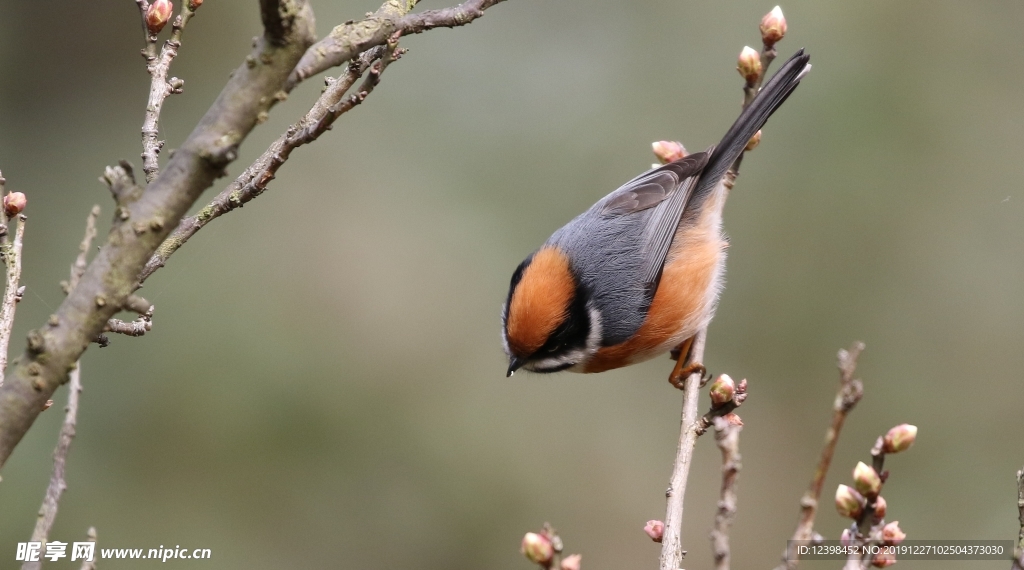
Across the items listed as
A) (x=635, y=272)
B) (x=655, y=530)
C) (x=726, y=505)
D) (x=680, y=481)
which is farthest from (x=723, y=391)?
(x=635, y=272)

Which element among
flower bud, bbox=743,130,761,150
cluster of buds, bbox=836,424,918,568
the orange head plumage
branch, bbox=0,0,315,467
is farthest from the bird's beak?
branch, bbox=0,0,315,467

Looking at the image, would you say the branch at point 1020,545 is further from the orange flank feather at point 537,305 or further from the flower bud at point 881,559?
the orange flank feather at point 537,305

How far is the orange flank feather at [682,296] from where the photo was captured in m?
3.99

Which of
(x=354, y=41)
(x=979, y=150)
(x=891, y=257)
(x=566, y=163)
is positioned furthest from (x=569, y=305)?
(x=979, y=150)

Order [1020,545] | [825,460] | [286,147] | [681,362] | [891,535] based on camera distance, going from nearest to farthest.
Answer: [825,460] → [1020,545] → [891,535] → [286,147] → [681,362]

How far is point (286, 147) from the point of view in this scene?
2.36m

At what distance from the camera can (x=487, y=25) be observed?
6191mm

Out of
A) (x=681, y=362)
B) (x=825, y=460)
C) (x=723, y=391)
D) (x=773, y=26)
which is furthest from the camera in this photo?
(x=681, y=362)

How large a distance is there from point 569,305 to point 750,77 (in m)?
1.27

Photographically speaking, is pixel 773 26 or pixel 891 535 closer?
pixel 891 535

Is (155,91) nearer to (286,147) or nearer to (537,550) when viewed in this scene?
(286,147)

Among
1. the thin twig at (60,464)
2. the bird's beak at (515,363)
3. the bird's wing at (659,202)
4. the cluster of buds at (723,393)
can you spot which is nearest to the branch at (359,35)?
the thin twig at (60,464)

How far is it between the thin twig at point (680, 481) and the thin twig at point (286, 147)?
1.50 m

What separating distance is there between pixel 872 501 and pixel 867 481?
43 mm
